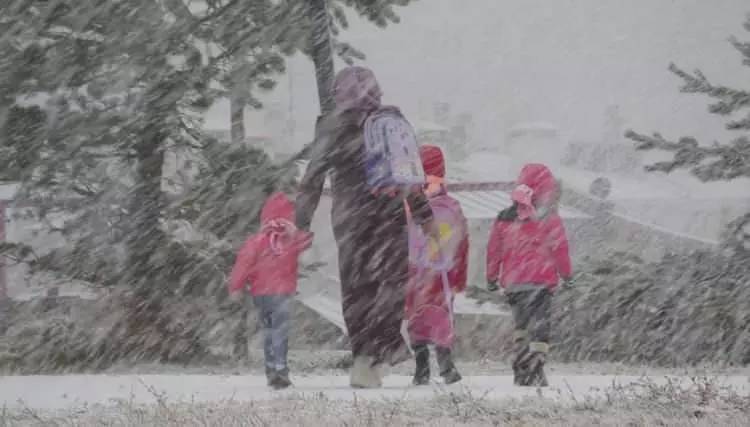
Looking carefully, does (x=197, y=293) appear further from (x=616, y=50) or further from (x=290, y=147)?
(x=616, y=50)

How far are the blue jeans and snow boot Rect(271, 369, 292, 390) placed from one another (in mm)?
46

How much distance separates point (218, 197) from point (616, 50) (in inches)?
2329

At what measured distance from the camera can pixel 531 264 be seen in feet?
28.1

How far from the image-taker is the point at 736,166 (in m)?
14.5

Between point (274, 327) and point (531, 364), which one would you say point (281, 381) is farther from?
point (531, 364)

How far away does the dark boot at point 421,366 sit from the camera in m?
8.45

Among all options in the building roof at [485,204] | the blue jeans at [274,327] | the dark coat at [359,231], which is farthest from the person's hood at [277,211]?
the building roof at [485,204]

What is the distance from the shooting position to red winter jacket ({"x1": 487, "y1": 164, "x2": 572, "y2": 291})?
8578 millimetres

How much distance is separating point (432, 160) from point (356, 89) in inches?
49.2

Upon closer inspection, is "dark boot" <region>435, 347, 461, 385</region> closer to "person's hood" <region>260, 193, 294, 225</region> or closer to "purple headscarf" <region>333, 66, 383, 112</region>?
"person's hood" <region>260, 193, 294, 225</region>

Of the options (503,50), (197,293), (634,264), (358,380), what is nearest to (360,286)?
(358,380)

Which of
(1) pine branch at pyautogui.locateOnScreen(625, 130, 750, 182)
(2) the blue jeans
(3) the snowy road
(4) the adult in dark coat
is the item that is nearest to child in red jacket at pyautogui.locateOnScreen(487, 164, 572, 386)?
(3) the snowy road

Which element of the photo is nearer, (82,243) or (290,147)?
(82,243)

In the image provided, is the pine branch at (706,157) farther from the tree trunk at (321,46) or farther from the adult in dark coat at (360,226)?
the adult in dark coat at (360,226)
